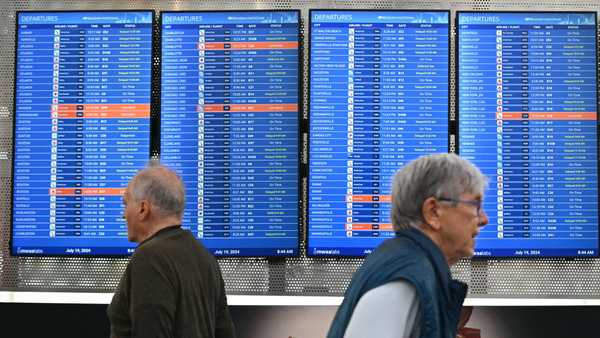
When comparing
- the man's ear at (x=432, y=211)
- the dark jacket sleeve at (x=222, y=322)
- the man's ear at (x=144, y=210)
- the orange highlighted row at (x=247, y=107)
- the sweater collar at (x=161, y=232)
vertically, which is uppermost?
the orange highlighted row at (x=247, y=107)

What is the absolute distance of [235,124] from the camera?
382 cm

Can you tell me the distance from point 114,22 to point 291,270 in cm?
157

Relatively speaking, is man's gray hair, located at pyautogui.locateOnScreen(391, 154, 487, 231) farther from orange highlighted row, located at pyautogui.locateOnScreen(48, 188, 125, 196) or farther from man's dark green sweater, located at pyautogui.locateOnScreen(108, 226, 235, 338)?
orange highlighted row, located at pyautogui.locateOnScreen(48, 188, 125, 196)

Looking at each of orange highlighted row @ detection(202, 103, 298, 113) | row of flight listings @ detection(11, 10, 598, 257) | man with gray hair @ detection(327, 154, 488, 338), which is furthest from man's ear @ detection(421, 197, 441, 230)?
orange highlighted row @ detection(202, 103, 298, 113)

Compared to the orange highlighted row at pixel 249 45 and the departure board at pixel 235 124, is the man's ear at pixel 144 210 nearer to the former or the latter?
the departure board at pixel 235 124

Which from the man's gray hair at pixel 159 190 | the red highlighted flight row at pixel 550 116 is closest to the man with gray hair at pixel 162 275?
the man's gray hair at pixel 159 190

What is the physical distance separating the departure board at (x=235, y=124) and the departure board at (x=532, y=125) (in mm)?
895

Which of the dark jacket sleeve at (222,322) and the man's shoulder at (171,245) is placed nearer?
the man's shoulder at (171,245)

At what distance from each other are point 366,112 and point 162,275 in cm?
166

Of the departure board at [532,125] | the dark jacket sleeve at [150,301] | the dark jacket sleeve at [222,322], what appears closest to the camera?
the dark jacket sleeve at [150,301]

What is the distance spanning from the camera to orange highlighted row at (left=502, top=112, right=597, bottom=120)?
3746mm

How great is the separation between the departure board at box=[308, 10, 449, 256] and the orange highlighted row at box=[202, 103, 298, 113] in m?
0.12

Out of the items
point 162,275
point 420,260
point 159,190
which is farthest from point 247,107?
point 420,260

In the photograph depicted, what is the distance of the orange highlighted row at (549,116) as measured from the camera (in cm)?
375
